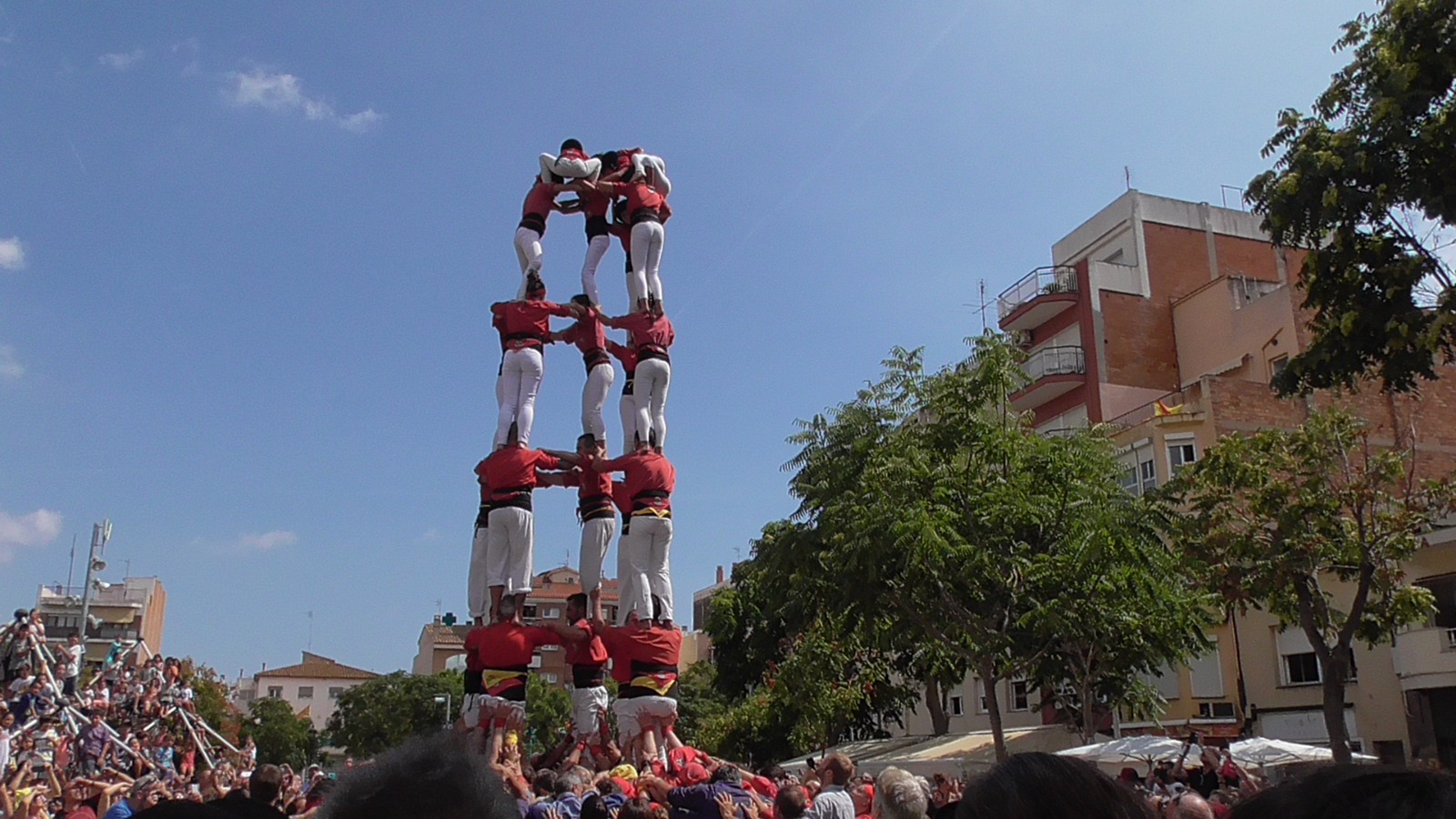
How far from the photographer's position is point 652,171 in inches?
611

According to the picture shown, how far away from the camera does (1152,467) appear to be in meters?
30.1

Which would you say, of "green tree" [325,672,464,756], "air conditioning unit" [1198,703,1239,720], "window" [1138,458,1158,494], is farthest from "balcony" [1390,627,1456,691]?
"green tree" [325,672,464,756]

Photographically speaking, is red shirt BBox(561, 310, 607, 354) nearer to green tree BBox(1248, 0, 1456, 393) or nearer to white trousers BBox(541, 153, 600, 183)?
white trousers BBox(541, 153, 600, 183)

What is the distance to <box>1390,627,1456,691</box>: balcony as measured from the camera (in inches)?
899

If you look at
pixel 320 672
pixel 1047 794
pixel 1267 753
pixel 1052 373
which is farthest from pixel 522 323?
pixel 320 672

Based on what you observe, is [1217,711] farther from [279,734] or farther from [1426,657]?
[279,734]

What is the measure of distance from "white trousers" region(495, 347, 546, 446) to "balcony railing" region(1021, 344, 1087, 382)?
909 inches

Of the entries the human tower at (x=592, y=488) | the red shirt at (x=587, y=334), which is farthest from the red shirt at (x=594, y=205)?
the red shirt at (x=587, y=334)

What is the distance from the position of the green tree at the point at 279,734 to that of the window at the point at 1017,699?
46.5m

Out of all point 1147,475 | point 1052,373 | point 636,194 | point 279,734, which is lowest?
point 279,734

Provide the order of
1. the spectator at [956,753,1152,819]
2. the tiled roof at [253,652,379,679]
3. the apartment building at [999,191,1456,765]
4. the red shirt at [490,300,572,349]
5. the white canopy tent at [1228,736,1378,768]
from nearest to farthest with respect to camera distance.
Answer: the spectator at [956,753,1152,819] < the red shirt at [490,300,572,349] < the white canopy tent at [1228,736,1378,768] < the apartment building at [999,191,1456,765] < the tiled roof at [253,652,379,679]

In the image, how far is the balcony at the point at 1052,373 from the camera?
34562 millimetres

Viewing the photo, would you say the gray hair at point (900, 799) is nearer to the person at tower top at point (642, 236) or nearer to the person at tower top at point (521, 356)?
the person at tower top at point (521, 356)

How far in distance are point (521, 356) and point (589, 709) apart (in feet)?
13.5
